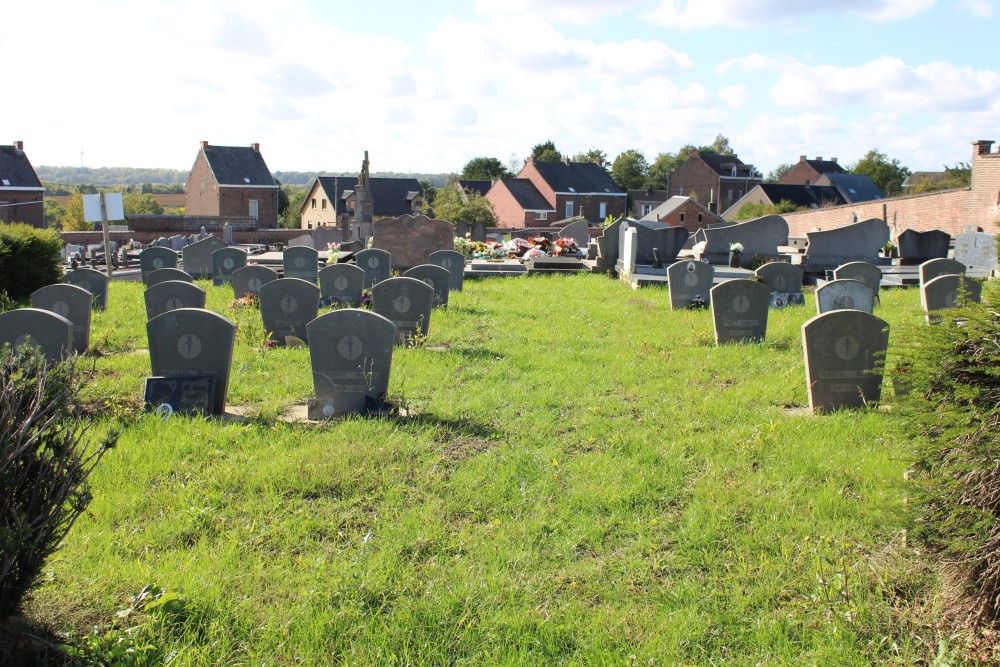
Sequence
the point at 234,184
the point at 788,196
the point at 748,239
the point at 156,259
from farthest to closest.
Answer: the point at 788,196, the point at 234,184, the point at 748,239, the point at 156,259

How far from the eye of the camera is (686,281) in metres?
14.0

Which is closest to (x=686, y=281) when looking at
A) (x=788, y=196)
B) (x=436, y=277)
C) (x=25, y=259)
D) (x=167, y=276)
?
(x=436, y=277)

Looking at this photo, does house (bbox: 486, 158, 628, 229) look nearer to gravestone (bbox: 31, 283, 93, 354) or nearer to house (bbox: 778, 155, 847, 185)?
house (bbox: 778, 155, 847, 185)

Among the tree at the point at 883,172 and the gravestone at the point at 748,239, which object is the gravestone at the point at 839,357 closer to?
the gravestone at the point at 748,239

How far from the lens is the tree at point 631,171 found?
97.2 meters

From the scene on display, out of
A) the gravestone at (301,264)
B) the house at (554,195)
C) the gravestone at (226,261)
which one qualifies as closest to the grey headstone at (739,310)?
the gravestone at (301,264)

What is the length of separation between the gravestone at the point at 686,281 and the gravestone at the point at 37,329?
9.52 metres

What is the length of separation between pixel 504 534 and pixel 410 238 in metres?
14.6

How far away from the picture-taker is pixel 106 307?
530 inches

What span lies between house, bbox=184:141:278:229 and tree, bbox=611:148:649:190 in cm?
4975

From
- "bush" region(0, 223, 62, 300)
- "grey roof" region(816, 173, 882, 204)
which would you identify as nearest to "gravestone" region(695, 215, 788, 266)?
"bush" region(0, 223, 62, 300)

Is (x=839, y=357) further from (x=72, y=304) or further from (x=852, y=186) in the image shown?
(x=852, y=186)

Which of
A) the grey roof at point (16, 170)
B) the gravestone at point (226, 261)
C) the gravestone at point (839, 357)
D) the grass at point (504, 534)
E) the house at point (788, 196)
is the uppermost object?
the grey roof at point (16, 170)

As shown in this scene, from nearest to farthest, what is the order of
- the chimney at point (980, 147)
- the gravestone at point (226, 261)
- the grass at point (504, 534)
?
the grass at point (504, 534) → the gravestone at point (226, 261) → the chimney at point (980, 147)
